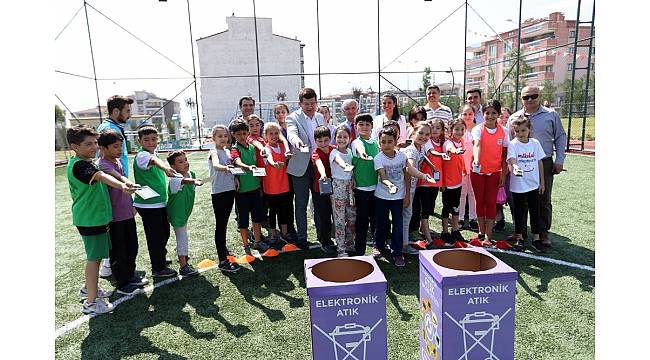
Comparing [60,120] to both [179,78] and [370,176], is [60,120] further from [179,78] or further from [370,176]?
[370,176]

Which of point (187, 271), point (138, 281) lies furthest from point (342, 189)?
point (138, 281)

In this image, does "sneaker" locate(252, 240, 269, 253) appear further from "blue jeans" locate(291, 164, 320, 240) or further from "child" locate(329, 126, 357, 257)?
"child" locate(329, 126, 357, 257)

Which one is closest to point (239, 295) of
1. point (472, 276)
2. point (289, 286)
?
point (289, 286)

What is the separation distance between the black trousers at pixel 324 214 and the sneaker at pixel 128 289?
1834 mm

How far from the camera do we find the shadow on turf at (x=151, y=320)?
2564mm

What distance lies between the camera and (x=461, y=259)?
2.10 meters

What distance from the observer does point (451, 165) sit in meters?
4.21

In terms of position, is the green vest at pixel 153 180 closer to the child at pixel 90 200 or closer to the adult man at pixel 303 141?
the child at pixel 90 200

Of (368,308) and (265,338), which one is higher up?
(368,308)

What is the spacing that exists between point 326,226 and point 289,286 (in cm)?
88

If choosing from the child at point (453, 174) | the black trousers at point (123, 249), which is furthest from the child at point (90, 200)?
the child at point (453, 174)

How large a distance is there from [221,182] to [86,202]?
1.14 metres

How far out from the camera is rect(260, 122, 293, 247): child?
160 inches

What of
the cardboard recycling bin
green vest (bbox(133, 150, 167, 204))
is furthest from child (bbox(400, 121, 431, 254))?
green vest (bbox(133, 150, 167, 204))
